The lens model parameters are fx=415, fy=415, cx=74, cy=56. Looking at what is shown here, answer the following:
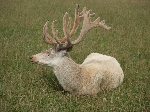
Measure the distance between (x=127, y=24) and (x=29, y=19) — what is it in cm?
401

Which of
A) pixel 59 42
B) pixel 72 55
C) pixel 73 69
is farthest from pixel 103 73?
pixel 72 55

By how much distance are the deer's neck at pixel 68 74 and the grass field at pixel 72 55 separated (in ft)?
0.61

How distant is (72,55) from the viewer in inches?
438

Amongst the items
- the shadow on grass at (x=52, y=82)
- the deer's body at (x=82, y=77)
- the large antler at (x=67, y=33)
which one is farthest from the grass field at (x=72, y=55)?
the large antler at (x=67, y=33)

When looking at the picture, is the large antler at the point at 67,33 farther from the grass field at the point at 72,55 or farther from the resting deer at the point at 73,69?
the grass field at the point at 72,55

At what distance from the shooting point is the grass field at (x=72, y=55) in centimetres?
709

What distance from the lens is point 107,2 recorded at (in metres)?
23.5

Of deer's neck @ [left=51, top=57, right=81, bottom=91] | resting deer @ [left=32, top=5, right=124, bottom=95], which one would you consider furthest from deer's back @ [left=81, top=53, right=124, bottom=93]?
deer's neck @ [left=51, top=57, right=81, bottom=91]

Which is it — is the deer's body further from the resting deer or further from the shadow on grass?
the shadow on grass

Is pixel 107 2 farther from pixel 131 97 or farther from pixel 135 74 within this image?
pixel 131 97

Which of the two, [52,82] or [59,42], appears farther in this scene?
[52,82]

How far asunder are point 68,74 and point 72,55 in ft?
11.0

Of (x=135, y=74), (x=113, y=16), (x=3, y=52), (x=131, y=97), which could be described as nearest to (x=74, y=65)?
(x=131, y=97)

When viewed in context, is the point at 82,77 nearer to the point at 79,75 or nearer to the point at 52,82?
the point at 79,75
